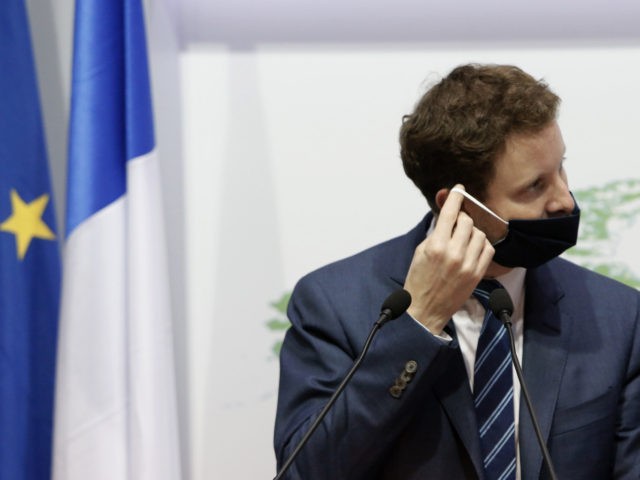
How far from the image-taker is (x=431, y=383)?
1.96 m

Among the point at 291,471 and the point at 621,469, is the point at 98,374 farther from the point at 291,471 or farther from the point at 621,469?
the point at 621,469

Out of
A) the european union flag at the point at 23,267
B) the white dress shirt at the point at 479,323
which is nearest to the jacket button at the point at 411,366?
the white dress shirt at the point at 479,323

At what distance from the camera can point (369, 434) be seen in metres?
1.94

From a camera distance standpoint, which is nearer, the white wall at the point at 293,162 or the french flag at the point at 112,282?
the french flag at the point at 112,282

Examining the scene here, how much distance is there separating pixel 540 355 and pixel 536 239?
11.1 inches

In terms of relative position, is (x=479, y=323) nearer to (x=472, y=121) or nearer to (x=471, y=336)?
(x=471, y=336)

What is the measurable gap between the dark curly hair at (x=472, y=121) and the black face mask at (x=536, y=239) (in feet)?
0.43

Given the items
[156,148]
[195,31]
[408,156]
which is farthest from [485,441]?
[195,31]

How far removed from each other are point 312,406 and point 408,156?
66 cm

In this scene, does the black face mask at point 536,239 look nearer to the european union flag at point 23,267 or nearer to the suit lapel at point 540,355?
the suit lapel at point 540,355

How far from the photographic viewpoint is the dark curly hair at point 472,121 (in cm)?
212

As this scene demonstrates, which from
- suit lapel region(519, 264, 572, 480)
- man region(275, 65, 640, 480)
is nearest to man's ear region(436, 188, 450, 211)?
man region(275, 65, 640, 480)

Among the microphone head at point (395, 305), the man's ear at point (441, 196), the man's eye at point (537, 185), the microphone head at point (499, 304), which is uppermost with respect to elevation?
the man's eye at point (537, 185)

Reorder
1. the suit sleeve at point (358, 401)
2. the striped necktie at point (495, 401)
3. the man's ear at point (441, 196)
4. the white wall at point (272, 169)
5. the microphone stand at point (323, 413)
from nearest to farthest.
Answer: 1. the microphone stand at point (323, 413)
2. the suit sleeve at point (358, 401)
3. the striped necktie at point (495, 401)
4. the man's ear at point (441, 196)
5. the white wall at point (272, 169)
